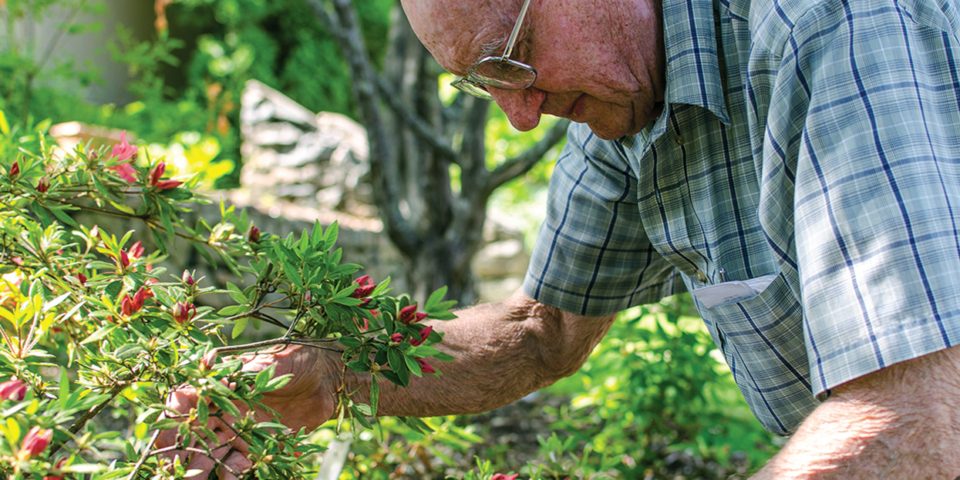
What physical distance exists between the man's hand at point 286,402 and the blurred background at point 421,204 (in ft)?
0.38

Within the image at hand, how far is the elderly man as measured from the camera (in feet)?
4.58

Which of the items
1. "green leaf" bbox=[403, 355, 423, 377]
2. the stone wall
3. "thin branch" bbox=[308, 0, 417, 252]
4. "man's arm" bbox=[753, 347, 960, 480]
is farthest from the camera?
the stone wall

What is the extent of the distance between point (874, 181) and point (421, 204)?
4.01 meters

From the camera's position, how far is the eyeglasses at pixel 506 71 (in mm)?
1838

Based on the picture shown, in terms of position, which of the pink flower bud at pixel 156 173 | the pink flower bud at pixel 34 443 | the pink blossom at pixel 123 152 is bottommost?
the pink flower bud at pixel 34 443

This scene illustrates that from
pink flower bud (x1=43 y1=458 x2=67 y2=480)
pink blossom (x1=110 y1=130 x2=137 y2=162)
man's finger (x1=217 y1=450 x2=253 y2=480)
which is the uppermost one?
pink blossom (x1=110 y1=130 x2=137 y2=162)

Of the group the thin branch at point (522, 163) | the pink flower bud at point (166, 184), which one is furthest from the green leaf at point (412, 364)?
the thin branch at point (522, 163)

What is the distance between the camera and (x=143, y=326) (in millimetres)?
1556

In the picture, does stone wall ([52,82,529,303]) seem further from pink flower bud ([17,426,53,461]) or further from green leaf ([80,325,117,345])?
pink flower bud ([17,426,53,461])

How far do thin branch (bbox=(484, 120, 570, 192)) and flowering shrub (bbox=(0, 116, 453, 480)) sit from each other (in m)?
2.96

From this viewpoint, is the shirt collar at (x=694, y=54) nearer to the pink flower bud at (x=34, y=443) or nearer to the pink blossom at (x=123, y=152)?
the pink blossom at (x=123, y=152)

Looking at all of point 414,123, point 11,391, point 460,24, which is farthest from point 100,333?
point 414,123

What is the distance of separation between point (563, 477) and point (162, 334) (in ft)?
4.60

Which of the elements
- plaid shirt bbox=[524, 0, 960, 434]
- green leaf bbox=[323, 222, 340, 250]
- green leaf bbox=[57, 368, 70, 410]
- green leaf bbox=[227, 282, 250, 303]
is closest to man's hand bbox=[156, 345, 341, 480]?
green leaf bbox=[227, 282, 250, 303]
